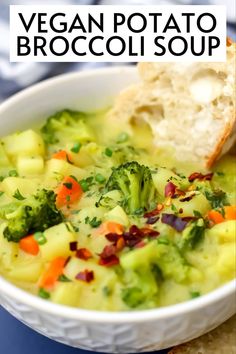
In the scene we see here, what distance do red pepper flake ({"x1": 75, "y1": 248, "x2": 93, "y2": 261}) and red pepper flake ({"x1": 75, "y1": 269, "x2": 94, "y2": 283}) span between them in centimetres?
8

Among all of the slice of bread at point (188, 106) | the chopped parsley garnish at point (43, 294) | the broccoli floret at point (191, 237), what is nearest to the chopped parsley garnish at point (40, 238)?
the chopped parsley garnish at point (43, 294)

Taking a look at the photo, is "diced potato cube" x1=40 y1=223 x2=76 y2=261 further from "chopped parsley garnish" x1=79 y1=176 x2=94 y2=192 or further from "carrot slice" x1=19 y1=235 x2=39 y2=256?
"chopped parsley garnish" x1=79 y1=176 x2=94 y2=192

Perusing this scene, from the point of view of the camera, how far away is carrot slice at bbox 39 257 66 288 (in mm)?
2627

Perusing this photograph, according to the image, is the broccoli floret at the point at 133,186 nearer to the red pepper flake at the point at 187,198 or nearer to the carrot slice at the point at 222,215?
the red pepper flake at the point at 187,198

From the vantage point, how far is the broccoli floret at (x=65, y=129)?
3.64 metres

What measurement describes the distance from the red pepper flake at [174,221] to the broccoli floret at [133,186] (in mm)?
189

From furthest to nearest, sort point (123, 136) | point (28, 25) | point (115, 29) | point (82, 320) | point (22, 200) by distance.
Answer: point (28, 25), point (115, 29), point (123, 136), point (22, 200), point (82, 320)

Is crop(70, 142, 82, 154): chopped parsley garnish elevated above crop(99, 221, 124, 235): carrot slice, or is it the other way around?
crop(70, 142, 82, 154): chopped parsley garnish

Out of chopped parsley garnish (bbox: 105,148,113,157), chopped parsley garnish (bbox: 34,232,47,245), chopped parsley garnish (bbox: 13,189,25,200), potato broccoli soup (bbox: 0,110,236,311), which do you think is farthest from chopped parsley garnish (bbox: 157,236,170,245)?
chopped parsley garnish (bbox: 105,148,113,157)

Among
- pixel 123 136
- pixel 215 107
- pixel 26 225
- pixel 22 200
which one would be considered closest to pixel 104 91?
pixel 123 136

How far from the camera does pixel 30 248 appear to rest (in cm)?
276

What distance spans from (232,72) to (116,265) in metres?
1.27

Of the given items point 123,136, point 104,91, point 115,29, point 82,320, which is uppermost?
point 115,29

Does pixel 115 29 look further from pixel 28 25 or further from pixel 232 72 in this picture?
pixel 232 72
